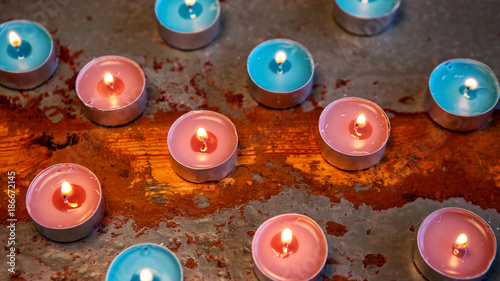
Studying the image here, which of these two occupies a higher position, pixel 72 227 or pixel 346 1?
pixel 346 1

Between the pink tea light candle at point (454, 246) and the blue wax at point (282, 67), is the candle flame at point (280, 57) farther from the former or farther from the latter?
the pink tea light candle at point (454, 246)

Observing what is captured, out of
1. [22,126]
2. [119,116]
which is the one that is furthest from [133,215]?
[22,126]

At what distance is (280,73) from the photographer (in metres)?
2.33

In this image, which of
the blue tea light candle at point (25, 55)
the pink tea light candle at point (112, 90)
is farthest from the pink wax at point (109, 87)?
the blue tea light candle at point (25, 55)

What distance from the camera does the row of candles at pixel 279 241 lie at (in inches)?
75.3

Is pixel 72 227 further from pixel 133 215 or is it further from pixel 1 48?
pixel 1 48

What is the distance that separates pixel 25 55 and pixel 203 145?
33.7 inches

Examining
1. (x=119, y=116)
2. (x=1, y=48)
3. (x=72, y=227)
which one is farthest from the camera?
(x=1, y=48)

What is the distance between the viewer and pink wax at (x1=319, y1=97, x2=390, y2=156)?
2.16 metres

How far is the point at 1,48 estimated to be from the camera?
2.36m

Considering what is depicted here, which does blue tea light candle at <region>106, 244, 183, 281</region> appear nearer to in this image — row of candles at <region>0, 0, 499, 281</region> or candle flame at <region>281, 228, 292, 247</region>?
row of candles at <region>0, 0, 499, 281</region>

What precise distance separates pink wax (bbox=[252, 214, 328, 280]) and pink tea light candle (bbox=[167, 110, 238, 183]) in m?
0.29

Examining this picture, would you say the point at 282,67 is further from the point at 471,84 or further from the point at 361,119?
the point at 471,84

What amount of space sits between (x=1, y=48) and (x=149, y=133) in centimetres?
73
